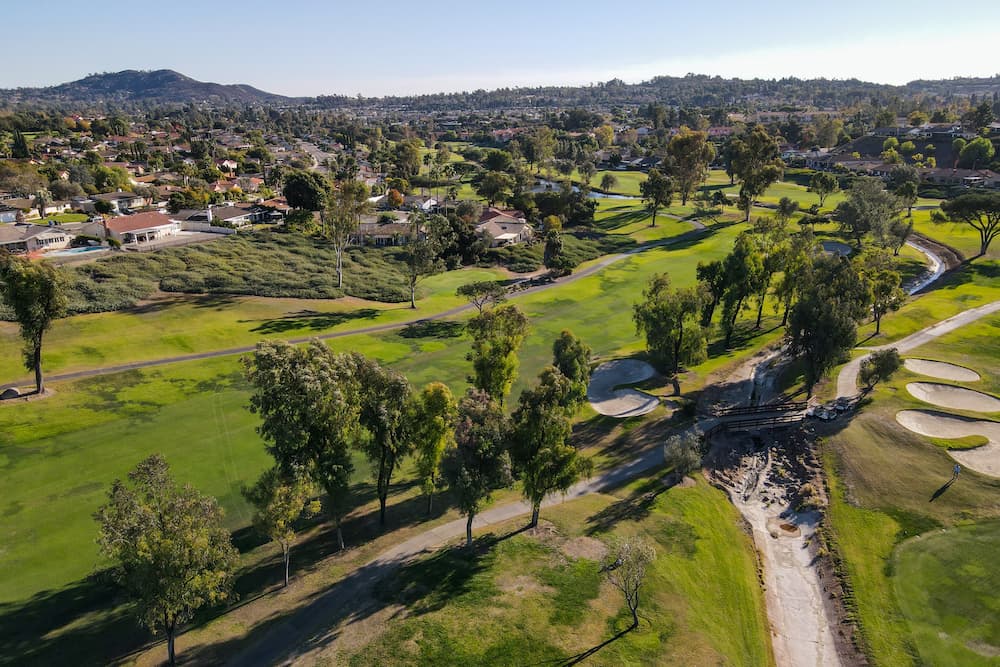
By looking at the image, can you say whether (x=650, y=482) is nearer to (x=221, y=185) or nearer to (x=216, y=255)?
(x=216, y=255)

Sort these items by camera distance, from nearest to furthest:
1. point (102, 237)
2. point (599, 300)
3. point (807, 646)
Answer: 1. point (807, 646)
2. point (599, 300)
3. point (102, 237)

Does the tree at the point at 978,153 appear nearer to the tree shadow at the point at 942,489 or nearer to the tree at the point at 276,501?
the tree shadow at the point at 942,489

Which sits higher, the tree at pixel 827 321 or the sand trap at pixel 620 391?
the tree at pixel 827 321

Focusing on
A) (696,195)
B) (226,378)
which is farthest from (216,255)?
(696,195)

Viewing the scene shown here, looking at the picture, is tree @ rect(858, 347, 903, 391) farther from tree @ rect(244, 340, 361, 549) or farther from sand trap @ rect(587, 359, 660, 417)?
tree @ rect(244, 340, 361, 549)

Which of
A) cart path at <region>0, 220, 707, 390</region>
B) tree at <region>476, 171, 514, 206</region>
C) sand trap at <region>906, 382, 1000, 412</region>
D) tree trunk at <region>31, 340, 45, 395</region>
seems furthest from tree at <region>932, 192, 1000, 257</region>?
tree trunk at <region>31, 340, 45, 395</region>

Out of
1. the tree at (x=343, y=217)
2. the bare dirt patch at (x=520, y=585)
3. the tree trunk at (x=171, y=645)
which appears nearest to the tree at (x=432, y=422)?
the bare dirt patch at (x=520, y=585)

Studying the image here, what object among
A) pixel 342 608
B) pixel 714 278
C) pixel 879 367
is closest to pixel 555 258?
pixel 714 278

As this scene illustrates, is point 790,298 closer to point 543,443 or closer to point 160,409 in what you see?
point 543,443
